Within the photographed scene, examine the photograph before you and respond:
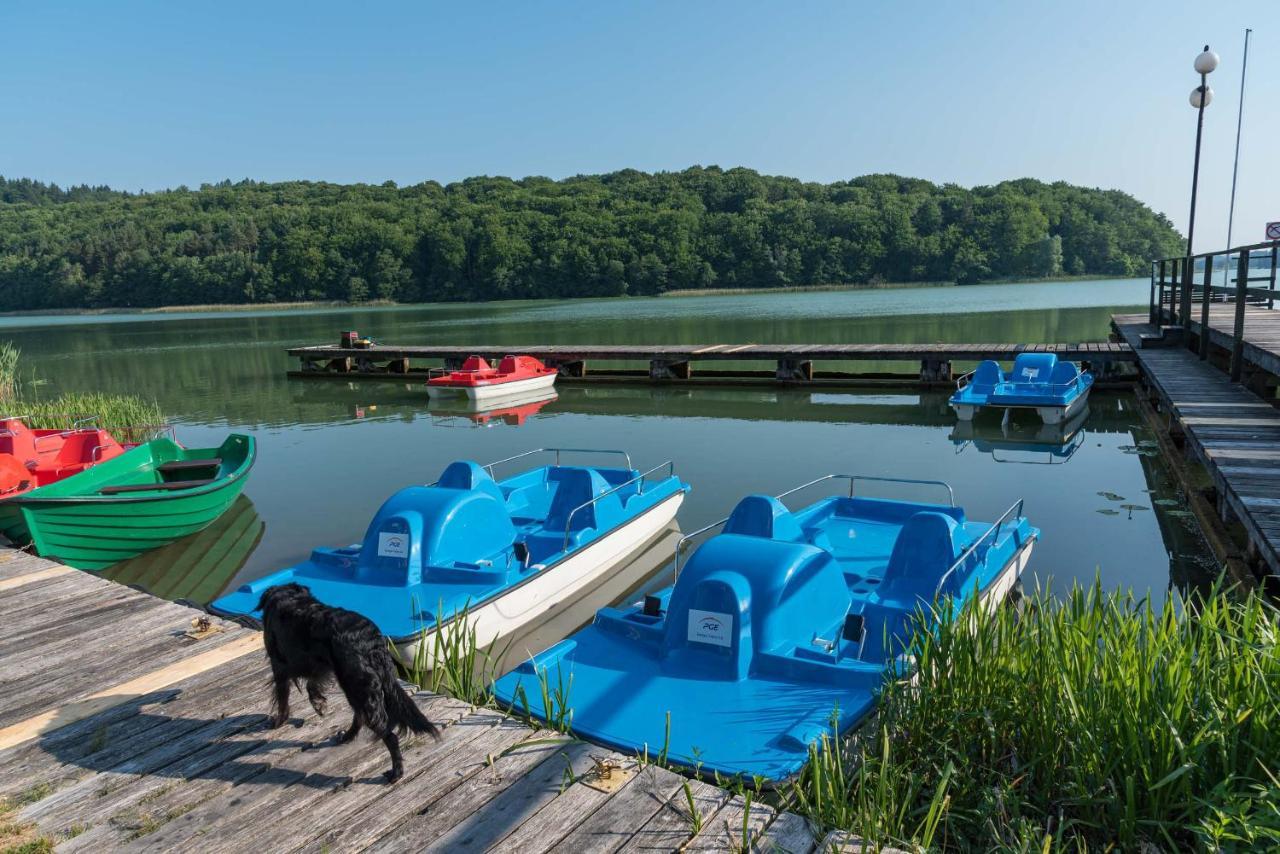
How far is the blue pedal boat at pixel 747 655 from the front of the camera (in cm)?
391

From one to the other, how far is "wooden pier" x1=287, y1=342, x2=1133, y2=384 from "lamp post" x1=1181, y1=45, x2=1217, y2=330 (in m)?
2.00

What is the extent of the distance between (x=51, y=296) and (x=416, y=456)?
87431 mm

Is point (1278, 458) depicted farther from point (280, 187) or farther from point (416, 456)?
point (280, 187)

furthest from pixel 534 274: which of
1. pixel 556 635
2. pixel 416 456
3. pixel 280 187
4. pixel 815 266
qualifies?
pixel 556 635

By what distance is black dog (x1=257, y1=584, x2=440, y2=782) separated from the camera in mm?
2955

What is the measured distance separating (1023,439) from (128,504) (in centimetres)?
1208

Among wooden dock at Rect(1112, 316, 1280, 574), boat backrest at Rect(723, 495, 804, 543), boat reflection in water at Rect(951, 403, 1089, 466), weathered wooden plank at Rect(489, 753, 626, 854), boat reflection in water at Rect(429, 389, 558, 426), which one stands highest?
wooden dock at Rect(1112, 316, 1280, 574)

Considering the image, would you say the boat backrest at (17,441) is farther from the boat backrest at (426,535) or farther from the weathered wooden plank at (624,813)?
the weathered wooden plank at (624,813)

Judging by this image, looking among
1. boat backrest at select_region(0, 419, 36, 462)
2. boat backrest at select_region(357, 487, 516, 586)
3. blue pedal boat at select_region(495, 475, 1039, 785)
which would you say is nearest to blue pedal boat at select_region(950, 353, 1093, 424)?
blue pedal boat at select_region(495, 475, 1039, 785)

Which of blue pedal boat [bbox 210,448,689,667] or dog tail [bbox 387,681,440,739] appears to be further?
blue pedal boat [bbox 210,448,689,667]

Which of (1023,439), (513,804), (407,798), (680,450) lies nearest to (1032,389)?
(1023,439)

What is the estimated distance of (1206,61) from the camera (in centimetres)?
1608

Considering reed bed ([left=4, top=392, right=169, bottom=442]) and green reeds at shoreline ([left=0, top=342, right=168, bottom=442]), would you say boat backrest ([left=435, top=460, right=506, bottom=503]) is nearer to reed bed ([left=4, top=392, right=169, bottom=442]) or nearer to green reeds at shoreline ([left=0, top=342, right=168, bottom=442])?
green reeds at shoreline ([left=0, top=342, right=168, bottom=442])

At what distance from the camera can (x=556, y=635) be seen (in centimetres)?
664
